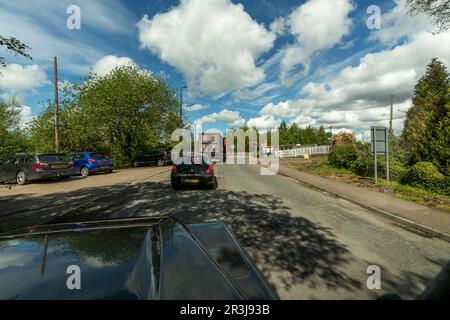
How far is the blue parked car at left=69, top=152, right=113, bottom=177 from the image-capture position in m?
18.6

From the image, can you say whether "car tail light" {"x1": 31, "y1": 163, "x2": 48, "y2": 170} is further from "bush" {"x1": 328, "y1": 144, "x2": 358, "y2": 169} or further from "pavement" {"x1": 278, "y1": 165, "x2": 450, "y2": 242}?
"bush" {"x1": 328, "y1": 144, "x2": 358, "y2": 169}

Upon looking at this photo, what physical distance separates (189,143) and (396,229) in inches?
1275

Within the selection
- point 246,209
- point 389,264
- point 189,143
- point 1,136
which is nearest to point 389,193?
point 246,209

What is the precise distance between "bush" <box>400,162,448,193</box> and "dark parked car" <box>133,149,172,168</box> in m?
22.6

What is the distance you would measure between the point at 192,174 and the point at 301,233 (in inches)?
256

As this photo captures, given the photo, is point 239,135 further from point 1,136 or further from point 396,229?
point 396,229

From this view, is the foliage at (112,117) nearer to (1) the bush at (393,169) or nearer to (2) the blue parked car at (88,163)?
(2) the blue parked car at (88,163)

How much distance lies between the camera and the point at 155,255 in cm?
165

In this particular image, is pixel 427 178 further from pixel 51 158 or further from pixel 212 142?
pixel 212 142

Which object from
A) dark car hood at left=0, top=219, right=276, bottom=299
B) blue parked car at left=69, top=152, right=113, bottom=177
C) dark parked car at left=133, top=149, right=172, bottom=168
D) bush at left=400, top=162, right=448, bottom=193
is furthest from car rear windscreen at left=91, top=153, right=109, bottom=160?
bush at left=400, top=162, right=448, bottom=193

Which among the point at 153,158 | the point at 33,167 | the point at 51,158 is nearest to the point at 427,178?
the point at 51,158

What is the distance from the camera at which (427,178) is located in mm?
10398

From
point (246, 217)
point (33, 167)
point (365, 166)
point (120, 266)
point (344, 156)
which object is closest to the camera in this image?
point (120, 266)

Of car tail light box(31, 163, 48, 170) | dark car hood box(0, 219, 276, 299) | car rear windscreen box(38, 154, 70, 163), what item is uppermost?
car rear windscreen box(38, 154, 70, 163)
